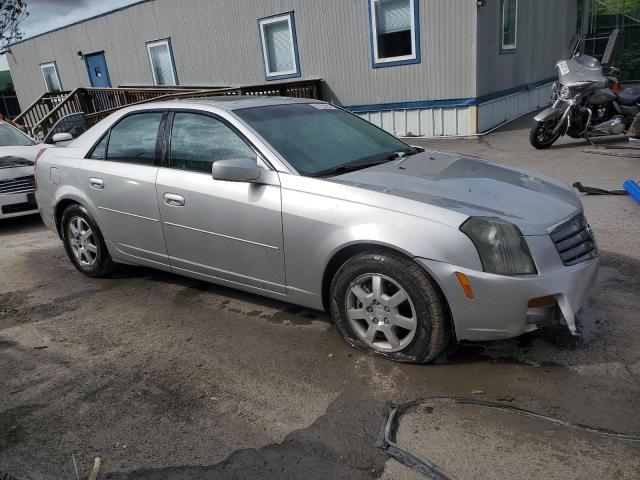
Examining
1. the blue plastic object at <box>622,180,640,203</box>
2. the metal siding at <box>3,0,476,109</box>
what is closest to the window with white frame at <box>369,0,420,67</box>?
the metal siding at <box>3,0,476,109</box>

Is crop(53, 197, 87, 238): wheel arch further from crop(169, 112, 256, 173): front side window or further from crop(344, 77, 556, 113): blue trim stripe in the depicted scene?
crop(344, 77, 556, 113): blue trim stripe

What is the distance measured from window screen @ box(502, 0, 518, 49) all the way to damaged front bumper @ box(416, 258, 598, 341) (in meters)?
10.6

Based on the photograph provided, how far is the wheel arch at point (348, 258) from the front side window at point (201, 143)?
3.06 feet

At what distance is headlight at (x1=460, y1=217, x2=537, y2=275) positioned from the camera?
2822 mm

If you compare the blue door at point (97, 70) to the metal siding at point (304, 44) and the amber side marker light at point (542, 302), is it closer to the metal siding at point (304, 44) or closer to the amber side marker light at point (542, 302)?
the metal siding at point (304, 44)

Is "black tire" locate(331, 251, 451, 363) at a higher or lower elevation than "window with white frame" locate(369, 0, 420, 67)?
lower

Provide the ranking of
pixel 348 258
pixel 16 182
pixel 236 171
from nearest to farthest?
pixel 348 258 < pixel 236 171 < pixel 16 182

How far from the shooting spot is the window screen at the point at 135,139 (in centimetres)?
425

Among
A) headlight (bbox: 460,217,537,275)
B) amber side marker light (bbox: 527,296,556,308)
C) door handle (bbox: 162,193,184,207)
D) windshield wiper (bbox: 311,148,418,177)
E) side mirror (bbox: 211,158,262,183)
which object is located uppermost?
side mirror (bbox: 211,158,262,183)

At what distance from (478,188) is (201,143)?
6.55 ft

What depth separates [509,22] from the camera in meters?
12.3

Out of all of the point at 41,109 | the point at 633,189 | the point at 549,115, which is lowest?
the point at 633,189

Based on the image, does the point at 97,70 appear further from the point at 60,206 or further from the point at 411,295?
the point at 411,295

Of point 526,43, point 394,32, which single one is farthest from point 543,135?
point 526,43
